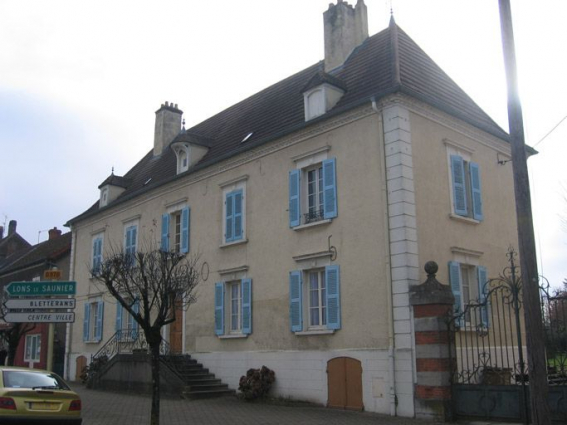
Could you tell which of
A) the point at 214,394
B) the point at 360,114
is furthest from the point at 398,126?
the point at 214,394

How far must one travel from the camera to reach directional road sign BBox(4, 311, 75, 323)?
1168 cm

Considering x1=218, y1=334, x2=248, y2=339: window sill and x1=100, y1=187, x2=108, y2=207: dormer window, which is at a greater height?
x1=100, y1=187, x2=108, y2=207: dormer window

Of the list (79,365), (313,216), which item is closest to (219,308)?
(313,216)

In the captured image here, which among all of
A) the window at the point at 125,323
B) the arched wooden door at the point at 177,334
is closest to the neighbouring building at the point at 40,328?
the window at the point at 125,323

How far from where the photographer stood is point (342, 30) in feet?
63.1

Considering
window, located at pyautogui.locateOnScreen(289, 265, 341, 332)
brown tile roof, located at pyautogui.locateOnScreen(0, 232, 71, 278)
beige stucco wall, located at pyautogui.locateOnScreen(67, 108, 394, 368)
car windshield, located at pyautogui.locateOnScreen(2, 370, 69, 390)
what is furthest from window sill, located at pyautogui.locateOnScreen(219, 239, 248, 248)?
brown tile roof, located at pyautogui.locateOnScreen(0, 232, 71, 278)

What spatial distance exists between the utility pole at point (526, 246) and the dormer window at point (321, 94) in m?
8.77

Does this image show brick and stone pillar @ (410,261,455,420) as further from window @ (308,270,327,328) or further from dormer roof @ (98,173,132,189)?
dormer roof @ (98,173,132,189)

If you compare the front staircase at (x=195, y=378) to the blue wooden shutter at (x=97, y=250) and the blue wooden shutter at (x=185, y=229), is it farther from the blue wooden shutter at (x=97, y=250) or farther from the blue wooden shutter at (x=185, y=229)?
the blue wooden shutter at (x=97, y=250)

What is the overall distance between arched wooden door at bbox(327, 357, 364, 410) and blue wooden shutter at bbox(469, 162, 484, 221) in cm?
520

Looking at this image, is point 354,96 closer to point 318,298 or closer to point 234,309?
point 318,298

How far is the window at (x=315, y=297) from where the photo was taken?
15219 millimetres

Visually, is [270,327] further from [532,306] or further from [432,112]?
[532,306]

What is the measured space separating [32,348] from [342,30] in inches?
903
